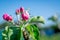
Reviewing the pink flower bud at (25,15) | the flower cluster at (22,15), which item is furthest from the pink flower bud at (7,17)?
the pink flower bud at (25,15)

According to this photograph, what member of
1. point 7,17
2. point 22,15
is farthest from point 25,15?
point 7,17

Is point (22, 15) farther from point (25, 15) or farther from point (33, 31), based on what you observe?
point (33, 31)

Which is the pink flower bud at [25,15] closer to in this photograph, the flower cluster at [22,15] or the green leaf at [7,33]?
the flower cluster at [22,15]

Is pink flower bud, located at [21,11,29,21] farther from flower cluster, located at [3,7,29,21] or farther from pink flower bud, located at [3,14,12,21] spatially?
pink flower bud, located at [3,14,12,21]

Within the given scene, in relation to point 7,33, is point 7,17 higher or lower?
higher

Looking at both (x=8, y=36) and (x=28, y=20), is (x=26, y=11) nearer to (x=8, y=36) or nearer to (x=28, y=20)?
(x=28, y=20)

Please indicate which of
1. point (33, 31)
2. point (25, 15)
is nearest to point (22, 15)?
A: point (25, 15)

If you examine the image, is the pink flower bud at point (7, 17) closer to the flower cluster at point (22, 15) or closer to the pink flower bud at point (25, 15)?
the flower cluster at point (22, 15)

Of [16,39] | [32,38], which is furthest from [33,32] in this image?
[16,39]

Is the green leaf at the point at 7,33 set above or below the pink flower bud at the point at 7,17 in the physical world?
below

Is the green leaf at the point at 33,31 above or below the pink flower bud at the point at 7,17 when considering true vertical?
below

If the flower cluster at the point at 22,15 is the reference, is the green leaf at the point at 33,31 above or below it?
below

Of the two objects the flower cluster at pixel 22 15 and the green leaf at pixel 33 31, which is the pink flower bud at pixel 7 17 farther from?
the green leaf at pixel 33 31

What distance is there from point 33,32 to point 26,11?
0.17 metres
